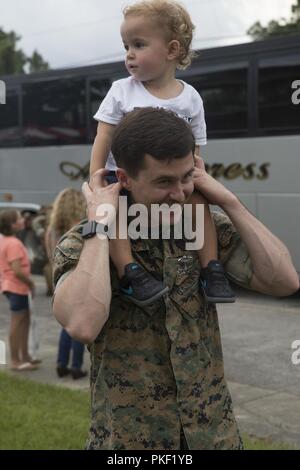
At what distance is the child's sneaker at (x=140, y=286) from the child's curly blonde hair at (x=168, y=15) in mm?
756

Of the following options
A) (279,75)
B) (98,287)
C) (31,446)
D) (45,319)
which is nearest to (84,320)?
(98,287)

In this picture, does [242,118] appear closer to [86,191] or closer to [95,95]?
[95,95]

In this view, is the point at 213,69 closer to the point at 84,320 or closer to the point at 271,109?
the point at 271,109

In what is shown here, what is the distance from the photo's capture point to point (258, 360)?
301 inches

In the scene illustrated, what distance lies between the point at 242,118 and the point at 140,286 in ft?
31.1

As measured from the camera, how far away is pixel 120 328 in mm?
2225

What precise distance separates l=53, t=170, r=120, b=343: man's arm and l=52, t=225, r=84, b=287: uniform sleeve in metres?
0.06

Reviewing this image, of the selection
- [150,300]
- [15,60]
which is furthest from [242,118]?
[150,300]

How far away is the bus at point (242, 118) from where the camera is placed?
1083cm

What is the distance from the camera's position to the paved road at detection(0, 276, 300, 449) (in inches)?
224

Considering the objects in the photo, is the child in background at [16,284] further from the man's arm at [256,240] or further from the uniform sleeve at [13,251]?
the man's arm at [256,240]

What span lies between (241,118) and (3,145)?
5.77 meters

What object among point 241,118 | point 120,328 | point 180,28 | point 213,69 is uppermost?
point 213,69

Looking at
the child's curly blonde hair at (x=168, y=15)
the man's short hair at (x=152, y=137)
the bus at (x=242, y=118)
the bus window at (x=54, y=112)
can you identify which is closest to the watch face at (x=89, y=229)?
the man's short hair at (x=152, y=137)
